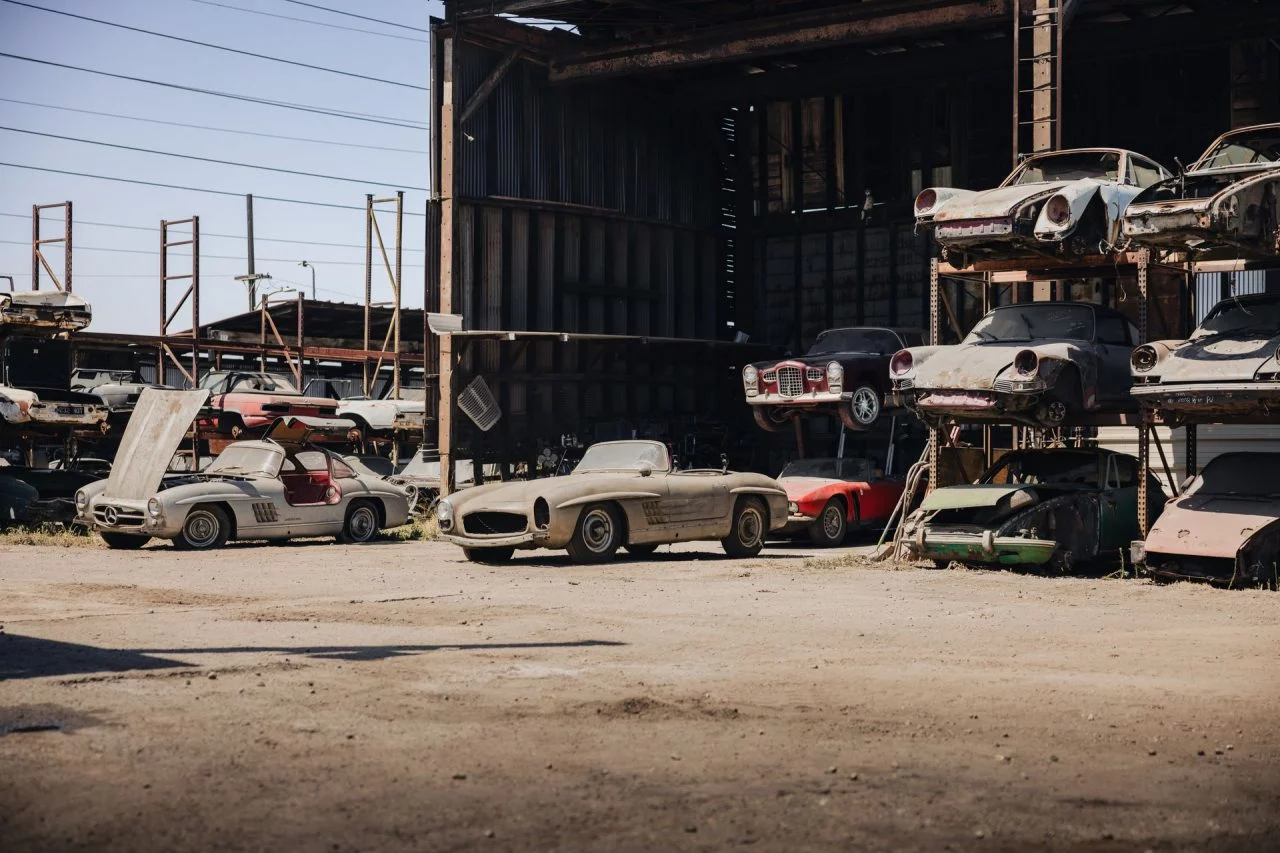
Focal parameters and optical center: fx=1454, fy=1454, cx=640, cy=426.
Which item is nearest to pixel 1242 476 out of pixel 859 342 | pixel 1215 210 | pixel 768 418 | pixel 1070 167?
pixel 1215 210

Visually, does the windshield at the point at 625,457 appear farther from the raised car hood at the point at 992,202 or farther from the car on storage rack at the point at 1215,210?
the car on storage rack at the point at 1215,210

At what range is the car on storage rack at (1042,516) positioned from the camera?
14648 mm

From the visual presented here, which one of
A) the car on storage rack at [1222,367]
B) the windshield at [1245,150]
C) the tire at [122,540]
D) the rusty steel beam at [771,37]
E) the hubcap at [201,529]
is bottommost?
the tire at [122,540]

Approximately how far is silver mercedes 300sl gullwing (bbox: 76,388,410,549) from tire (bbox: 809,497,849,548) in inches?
221

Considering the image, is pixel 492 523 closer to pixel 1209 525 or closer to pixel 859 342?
pixel 1209 525

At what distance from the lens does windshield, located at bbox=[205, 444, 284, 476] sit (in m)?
18.4

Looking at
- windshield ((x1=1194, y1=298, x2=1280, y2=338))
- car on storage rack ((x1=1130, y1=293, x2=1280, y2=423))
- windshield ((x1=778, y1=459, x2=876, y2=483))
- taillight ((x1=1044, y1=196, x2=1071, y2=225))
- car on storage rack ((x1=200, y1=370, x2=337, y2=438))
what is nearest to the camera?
car on storage rack ((x1=1130, y1=293, x2=1280, y2=423))

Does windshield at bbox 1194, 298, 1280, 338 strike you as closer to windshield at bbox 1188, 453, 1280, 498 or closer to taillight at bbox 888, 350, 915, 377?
windshield at bbox 1188, 453, 1280, 498

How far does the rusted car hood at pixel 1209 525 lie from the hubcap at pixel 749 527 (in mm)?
4450

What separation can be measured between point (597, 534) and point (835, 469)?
5.52 m

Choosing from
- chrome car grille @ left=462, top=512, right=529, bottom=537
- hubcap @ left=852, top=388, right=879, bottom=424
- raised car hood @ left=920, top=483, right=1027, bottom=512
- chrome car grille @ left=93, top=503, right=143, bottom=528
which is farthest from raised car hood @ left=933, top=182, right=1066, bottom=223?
chrome car grille @ left=93, top=503, right=143, bottom=528

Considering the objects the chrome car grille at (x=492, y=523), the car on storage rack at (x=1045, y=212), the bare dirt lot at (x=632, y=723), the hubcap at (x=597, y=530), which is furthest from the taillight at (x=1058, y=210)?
the chrome car grille at (x=492, y=523)

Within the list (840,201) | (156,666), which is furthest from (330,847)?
(840,201)

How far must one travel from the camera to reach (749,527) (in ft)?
55.0
